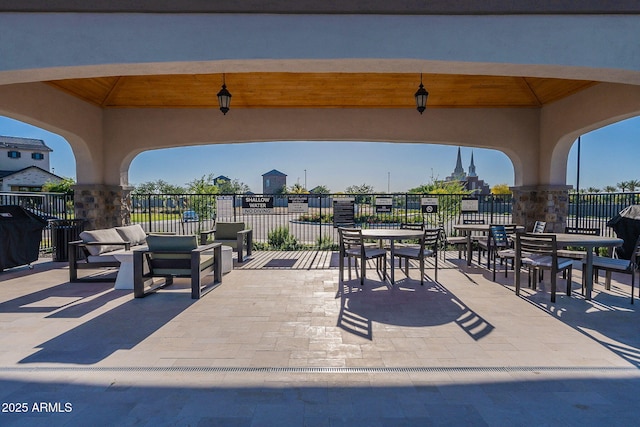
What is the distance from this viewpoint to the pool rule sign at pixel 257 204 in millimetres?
9109

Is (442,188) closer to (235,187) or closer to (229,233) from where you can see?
(229,233)

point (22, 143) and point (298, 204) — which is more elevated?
point (22, 143)

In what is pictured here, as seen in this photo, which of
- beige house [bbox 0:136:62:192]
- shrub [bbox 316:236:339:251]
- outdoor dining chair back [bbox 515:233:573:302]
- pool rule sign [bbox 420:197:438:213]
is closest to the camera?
outdoor dining chair back [bbox 515:233:573:302]

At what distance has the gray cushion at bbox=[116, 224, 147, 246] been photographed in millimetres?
6352

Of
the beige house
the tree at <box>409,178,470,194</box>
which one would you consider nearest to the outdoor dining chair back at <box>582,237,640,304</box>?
the tree at <box>409,178,470,194</box>

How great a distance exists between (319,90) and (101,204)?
5.81 metres

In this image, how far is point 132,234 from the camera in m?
6.55

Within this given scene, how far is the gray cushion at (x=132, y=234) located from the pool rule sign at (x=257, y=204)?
9.34 ft

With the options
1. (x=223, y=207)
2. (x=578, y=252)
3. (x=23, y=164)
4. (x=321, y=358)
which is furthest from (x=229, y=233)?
(x=23, y=164)

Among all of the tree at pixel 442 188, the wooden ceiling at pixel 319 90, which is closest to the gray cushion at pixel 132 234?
the wooden ceiling at pixel 319 90

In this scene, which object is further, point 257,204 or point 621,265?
point 257,204

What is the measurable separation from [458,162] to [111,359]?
88.6 metres

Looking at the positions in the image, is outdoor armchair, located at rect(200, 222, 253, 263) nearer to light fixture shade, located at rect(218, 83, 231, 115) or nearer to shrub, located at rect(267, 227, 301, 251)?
shrub, located at rect(267, 227, 301, 251)

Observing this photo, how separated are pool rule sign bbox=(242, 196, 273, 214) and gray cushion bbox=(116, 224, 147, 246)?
2848 millimetres
